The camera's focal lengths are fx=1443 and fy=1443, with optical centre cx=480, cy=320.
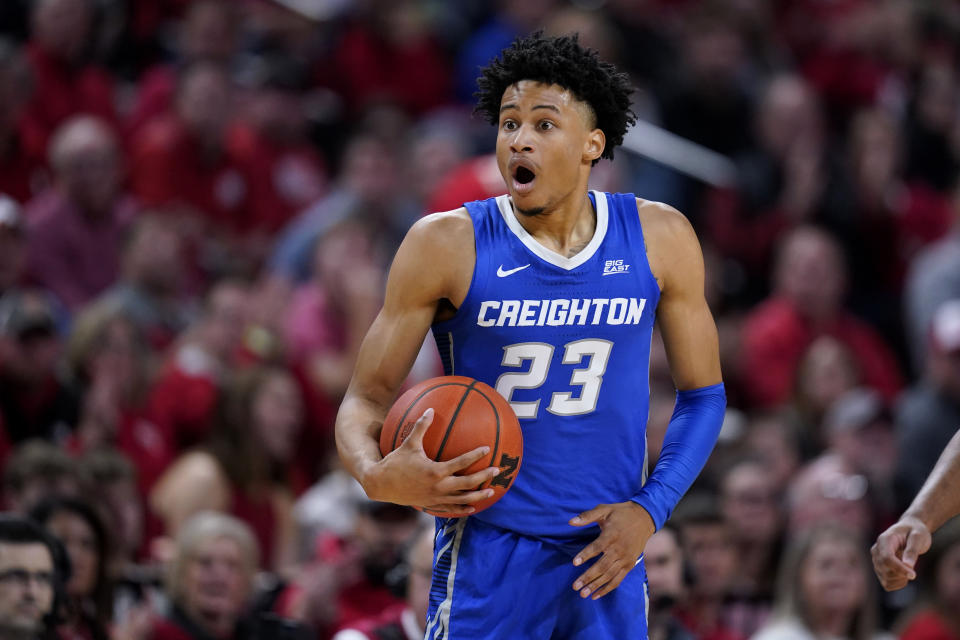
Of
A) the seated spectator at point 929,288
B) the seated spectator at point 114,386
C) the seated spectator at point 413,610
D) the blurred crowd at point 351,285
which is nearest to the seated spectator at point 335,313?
the blurred crowd at point 351,285

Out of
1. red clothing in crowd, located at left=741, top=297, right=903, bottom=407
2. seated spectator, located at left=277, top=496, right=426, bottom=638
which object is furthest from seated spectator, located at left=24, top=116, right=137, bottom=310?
red clothing in crowd, located at left=741, top=297, right=903, bottom=407

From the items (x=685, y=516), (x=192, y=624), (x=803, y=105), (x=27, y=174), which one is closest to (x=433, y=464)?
(x=192, y=624)

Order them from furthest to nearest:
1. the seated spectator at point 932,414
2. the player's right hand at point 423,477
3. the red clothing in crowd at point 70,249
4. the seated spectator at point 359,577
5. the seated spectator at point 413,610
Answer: the red clothing in crowd at point 70,249, the seated spectator at point 932,414, the seated spectator at point 359,577, the seated spectator at point 413,610, the player's right hand at point 423,477

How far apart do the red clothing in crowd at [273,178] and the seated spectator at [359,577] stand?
415cm

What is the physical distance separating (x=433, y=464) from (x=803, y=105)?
7734 mm

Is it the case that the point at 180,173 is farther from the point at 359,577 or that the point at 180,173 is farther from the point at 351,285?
the point at 359,577

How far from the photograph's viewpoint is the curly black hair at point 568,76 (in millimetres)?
4145

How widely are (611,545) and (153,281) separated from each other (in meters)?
5.02

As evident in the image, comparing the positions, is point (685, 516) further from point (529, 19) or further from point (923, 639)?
point (529, 19)

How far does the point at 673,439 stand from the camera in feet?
13.9

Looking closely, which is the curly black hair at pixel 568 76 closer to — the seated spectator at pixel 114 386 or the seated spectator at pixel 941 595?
the seated spectator at pixel 941 595

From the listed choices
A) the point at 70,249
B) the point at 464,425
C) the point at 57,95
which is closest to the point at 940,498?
the point at 464,425

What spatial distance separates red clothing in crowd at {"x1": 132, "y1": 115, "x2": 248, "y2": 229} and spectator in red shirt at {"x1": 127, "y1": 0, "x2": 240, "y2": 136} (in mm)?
200

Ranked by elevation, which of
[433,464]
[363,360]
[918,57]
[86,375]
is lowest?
[433,464]
